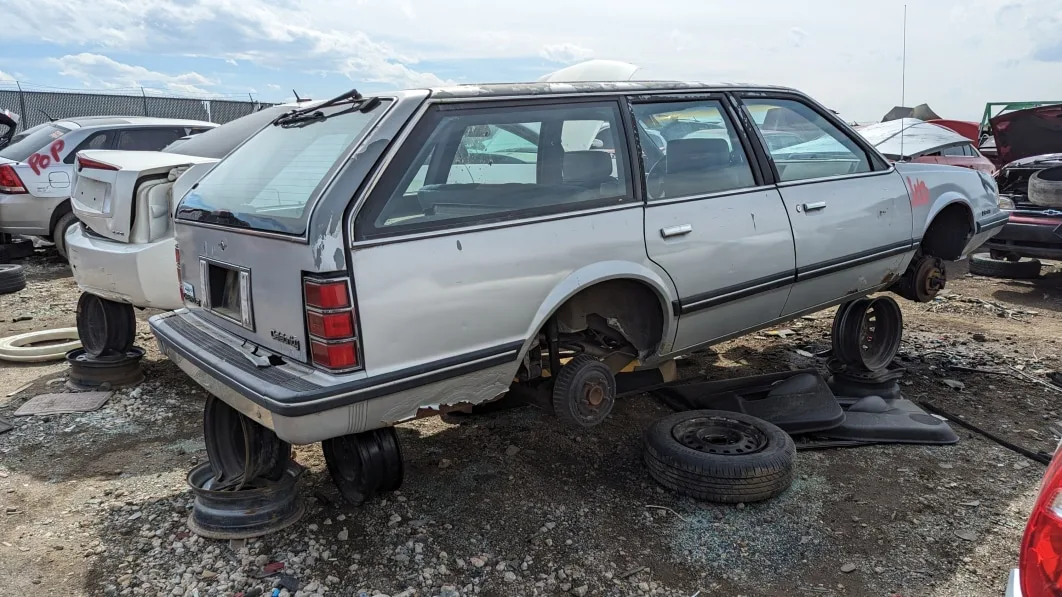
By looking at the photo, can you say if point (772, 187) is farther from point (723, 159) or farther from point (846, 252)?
point (846, 252)

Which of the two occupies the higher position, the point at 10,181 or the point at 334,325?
the point at 10,181

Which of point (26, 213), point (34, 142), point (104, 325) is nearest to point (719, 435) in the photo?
point (104, 325)

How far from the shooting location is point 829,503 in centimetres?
322

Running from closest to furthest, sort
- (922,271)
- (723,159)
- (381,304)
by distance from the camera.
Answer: (381,304) → (723,159) → (922,271)

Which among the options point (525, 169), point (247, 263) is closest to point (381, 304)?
point (247, 263)

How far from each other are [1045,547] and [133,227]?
440 cm

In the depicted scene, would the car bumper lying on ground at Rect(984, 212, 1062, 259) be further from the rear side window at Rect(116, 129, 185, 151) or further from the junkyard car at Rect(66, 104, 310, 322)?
the rear side window at Rect(116, 129, 185, 151)

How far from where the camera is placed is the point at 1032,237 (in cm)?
704

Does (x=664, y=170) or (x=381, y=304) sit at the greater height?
(x=664, y=170)

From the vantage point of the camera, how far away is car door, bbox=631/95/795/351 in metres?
3.27

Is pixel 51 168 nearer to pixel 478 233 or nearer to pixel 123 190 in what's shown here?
pixel 123 190

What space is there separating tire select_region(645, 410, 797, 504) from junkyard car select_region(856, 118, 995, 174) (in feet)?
26.4

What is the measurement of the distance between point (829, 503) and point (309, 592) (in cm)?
214

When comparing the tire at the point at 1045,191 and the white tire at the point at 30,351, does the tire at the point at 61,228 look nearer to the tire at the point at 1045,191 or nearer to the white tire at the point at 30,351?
the white tire at the point at 30,351
